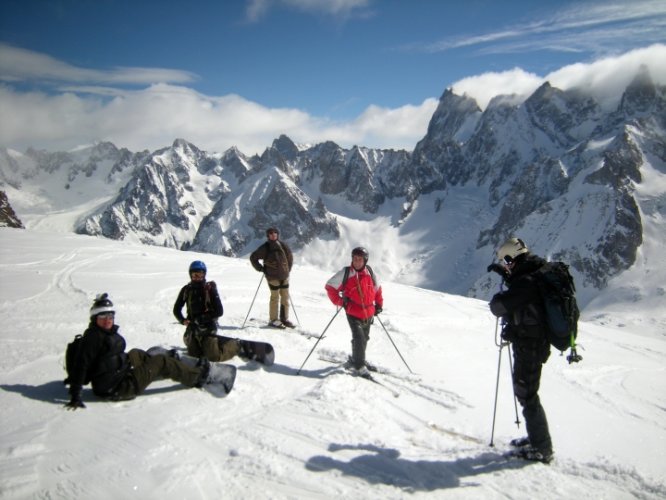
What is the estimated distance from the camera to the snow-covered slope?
493 centimetres

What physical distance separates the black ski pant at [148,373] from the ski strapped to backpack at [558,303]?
554 centimetres

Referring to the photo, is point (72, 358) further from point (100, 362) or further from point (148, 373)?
point (148, 373)

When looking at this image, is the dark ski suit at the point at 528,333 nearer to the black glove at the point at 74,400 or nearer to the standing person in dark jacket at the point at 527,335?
the standing person in dark jacket at the point at 527,335

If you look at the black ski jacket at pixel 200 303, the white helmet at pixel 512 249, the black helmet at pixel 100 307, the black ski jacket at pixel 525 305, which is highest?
the white helmet at pixel 512 249

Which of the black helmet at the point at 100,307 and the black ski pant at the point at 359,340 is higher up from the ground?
the black helmet at the point at 100,307

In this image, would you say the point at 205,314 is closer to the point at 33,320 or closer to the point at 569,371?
the point at 33,320

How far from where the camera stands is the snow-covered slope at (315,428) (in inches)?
194

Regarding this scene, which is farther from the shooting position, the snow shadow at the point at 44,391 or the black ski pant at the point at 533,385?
the snow shadow at the point at 44,391

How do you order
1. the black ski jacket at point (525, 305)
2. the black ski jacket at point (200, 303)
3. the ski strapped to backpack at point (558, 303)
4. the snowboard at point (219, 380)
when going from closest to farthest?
the ski strapped to backpack at point (558, 303), the black ski jacket at point (525, 305), the snowboard at point (219, 380), the black ski jacket at point (200, 303)

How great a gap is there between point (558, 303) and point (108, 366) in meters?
6.59

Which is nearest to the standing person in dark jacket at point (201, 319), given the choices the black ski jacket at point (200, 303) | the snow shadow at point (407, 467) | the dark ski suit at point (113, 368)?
the black ski jacket at point (200, 303)

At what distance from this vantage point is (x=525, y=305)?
19.1ft

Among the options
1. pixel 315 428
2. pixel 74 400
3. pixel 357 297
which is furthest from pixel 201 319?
pixel 315 428

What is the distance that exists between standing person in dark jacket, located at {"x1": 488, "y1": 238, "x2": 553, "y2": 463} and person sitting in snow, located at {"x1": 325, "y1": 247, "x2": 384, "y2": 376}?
3.29 metres
